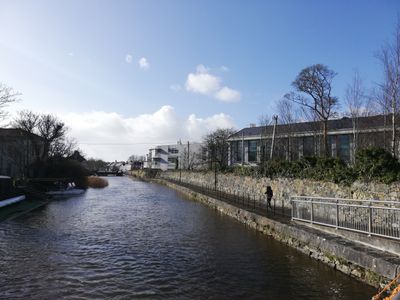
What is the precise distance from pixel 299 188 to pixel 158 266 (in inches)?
543

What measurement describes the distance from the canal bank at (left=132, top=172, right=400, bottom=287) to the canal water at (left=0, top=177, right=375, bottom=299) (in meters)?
0.35

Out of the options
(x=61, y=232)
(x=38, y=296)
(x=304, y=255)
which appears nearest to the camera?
(x=38, y=296)

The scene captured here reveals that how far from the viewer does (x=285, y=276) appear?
35.5 feet

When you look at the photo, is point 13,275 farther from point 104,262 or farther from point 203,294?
point 203,294

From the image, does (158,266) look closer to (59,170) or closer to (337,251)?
(337,251)

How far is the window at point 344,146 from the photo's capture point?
169 ft

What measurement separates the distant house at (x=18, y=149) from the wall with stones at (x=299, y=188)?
87.1 feet

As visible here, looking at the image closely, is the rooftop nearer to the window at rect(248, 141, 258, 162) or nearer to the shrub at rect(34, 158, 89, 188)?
the window at rect(248, 141, 258, 162)

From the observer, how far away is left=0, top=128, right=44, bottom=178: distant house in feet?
176

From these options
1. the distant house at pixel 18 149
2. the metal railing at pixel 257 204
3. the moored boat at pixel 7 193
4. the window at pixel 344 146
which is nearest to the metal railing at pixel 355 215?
the metal railing at pixel 257 204

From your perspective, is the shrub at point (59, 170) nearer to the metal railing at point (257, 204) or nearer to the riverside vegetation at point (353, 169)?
the metal railing at point (257, 204)

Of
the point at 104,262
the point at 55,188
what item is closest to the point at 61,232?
the point at 104,262

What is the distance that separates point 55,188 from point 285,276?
43.7 metres

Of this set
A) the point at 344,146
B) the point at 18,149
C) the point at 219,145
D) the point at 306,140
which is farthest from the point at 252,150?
the point at 18,149
